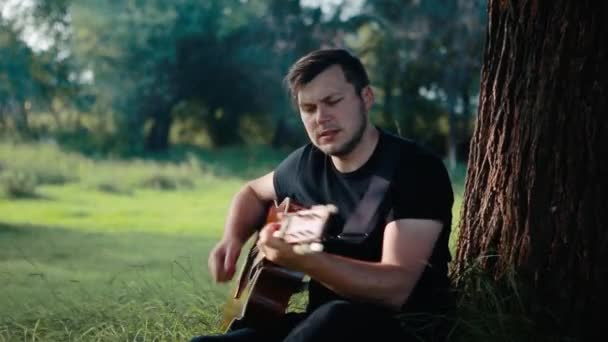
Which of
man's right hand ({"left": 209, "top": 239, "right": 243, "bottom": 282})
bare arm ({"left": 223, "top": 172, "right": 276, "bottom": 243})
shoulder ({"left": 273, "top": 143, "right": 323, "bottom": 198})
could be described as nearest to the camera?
shoulder ({"left": 273, "top": 143, "right": 323, "bottom": 198})

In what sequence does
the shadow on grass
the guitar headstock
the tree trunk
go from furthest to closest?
1. the shadow on grass
2. the tree trunk
3. the guitar headstock

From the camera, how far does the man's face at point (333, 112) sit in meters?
2.71

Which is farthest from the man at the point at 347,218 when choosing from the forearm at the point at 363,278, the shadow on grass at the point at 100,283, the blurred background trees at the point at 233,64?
the blurred background trees at the point at 233,64

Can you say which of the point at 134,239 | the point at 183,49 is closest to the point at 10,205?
the point at 134,239

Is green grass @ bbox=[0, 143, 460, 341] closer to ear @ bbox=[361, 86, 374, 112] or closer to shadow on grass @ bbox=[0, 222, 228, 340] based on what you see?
shadow on grass @ bbox=[0, 222, 228, 340]

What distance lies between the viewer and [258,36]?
17.5 m

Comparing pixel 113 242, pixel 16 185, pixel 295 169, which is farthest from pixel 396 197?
pixel 16 185

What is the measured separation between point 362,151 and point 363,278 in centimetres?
51

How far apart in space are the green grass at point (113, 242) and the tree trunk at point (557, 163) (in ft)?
4.94

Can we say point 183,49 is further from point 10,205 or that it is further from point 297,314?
point 297,314

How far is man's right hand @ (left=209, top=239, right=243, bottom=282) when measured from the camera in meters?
3.13

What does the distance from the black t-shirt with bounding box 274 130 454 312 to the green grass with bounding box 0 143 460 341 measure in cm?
111

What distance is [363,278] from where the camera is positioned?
2.38 meters

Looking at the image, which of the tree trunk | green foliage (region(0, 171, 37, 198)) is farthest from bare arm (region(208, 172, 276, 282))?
green foliage (region(0, 171, 37, 198))
